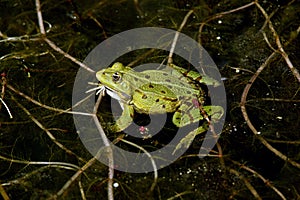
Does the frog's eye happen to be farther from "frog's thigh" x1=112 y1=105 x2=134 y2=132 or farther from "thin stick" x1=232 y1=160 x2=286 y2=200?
"thin stick" x1=232 y1=160 x2=286 y2=200

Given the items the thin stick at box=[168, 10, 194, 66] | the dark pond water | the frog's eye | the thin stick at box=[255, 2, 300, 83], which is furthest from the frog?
the thin stick at box=[255, 2, 300, 83]

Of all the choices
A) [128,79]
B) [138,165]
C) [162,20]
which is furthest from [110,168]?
[162,20]

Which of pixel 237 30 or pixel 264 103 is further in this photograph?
pixel 237 30

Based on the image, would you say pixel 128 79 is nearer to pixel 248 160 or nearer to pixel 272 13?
pixel 248 160

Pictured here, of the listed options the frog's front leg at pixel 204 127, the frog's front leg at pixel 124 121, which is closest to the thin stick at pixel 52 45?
the frog's front leg at pixel 124 121

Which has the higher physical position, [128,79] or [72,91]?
[128,79]

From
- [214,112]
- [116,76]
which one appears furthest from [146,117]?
[214,112]
